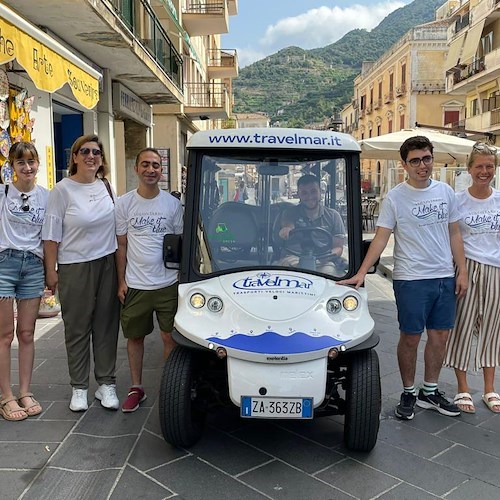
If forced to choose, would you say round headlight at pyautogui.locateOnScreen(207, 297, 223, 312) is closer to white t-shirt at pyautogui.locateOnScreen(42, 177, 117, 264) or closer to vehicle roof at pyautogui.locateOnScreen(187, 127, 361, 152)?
vehicle roof at pyautogui.locateOnScreen(187, 127, 361, 152)

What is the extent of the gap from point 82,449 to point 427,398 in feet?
8.45

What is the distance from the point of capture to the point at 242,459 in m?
3.56

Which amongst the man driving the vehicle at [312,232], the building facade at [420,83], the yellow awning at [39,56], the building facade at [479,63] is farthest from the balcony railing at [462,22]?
the man driving the vehicle at [312,232]

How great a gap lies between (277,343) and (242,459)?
832 millimetres

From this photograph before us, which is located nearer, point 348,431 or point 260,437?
point 348,431

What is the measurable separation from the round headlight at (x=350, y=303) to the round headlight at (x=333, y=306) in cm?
5

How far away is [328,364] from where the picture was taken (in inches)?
137

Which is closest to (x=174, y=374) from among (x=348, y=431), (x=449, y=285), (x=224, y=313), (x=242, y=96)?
(x=224, y=313)

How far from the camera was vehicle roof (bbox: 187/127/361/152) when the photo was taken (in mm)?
3785

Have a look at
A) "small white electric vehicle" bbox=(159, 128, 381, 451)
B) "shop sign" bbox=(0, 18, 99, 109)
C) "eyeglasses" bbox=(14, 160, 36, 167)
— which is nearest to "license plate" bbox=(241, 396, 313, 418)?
"small white electric vehicle" bbox=(159, 128, 381, 451)

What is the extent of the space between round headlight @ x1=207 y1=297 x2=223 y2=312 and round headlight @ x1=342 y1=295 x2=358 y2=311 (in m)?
0.77

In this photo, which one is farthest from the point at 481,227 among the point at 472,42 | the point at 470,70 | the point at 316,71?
the point at 316,71

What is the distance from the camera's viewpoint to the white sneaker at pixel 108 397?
4348mm

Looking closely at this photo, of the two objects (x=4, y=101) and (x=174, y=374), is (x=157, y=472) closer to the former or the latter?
(x=174, y=374)
